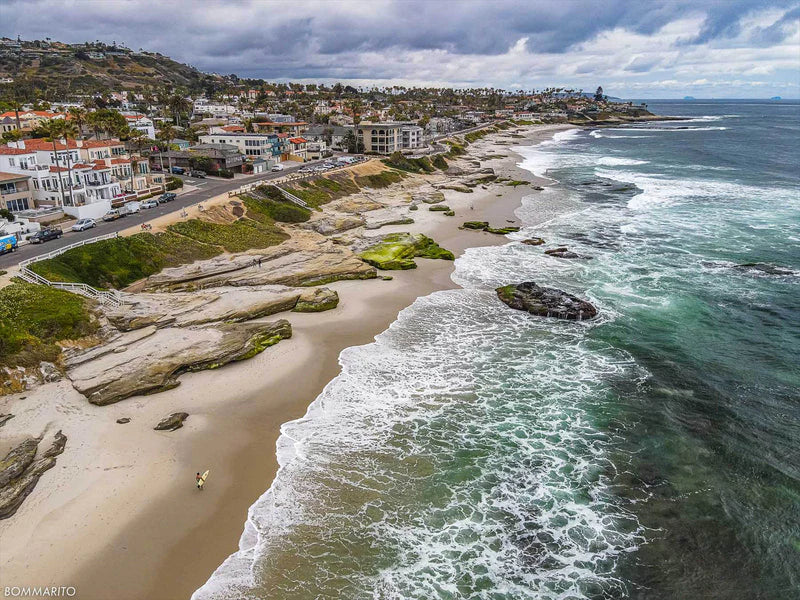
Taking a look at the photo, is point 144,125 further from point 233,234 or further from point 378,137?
point 233,234

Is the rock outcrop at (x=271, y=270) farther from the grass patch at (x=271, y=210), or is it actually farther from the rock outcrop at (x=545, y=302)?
the rock outcrop at (x=545, y=302)

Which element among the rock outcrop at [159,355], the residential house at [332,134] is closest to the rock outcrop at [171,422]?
the rock outcrop at [159,355]

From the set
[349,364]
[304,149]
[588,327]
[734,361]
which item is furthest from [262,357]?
[304,149]

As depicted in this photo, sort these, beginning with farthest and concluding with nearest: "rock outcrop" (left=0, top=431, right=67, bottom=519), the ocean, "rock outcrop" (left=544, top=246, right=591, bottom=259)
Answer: "rock outcrop" (left=544, top=246, right=591, bottom=259), "rock outcrop" (left=0, top=431, right=67, bottom=519), the ocean

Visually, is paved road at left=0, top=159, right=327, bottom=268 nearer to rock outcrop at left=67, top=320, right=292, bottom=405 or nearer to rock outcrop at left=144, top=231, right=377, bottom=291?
rock outcrop at left=144, top=231, right=377, bottom=291

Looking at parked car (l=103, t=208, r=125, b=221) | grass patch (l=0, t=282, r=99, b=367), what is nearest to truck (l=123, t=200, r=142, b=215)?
parked car (l=103, t=208, r=125, b=221)

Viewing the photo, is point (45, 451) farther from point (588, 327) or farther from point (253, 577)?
point (588, 327)

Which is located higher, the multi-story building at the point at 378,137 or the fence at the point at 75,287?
the multi-story building at the point at 378,137
